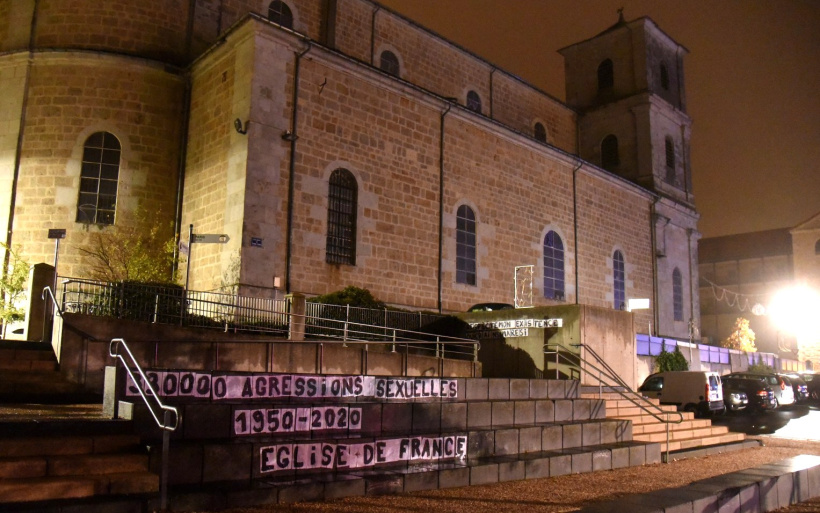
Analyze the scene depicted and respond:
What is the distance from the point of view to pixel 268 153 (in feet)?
61.0

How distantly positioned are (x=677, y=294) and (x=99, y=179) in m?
29.3

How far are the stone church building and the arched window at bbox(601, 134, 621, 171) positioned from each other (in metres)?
11.8

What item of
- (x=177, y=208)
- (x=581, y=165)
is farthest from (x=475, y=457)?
(x=581, y=165)

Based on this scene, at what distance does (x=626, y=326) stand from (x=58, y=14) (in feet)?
61.2

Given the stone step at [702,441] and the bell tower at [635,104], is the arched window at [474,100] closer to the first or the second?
the bell tower at [635,104]

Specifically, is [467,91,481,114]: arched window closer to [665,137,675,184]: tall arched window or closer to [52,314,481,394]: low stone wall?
[665,137,675,184]: tall arched window

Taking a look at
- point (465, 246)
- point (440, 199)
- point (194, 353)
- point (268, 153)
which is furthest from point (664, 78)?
point (194, 353)

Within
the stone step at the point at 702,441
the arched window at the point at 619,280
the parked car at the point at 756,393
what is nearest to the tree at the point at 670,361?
the arched window at the point at 619,280

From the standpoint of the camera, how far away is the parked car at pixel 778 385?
2106 cm

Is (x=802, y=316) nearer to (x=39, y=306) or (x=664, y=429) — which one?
(x=664, y=429)

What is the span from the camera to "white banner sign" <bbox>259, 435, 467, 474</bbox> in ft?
26.2

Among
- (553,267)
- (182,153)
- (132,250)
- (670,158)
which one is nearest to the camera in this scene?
(132,250)

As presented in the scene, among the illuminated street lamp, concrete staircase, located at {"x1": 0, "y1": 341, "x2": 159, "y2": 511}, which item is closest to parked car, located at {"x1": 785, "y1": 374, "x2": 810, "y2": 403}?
concrete staircase, located at {"x1": 0, "y1": 341, "x2": 159, "y2": 511}

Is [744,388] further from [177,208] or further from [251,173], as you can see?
[177,208]
